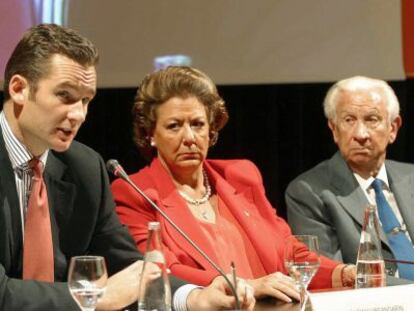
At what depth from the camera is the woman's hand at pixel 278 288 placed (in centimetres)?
272

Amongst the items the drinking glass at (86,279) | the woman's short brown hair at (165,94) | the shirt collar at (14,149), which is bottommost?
the drinking glass at (86,279)

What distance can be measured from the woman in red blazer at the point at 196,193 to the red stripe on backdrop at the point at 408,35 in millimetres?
1497

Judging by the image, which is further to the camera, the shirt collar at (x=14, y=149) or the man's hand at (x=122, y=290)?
the shirt collar at (x=14, y=149)

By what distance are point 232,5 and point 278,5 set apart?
0.24m

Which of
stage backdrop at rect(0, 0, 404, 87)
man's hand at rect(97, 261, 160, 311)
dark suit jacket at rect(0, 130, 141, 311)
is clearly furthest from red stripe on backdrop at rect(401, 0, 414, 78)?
man's hand at rect(97, 261, 160, 311)

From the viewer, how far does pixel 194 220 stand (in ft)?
10.6

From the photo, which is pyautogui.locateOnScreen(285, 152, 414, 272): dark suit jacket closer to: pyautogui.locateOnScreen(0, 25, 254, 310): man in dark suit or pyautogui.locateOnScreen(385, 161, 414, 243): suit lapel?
pyautogui.locateOnScreen(385, 161, 414, 243): suit lapel

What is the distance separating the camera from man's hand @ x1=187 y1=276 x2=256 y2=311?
2428 mm

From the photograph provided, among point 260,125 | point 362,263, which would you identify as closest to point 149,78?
point 362,263

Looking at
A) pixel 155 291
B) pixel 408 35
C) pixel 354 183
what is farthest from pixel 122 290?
pixel 408 35

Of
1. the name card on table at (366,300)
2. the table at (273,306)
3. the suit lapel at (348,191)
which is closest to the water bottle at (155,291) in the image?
the name card on table at (366,300)

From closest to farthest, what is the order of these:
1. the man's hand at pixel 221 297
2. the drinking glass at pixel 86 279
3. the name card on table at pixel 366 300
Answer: the drinking glass at pixel 86 279, the name card on table at pixel 366 300, the man's hand at pixel 221 297

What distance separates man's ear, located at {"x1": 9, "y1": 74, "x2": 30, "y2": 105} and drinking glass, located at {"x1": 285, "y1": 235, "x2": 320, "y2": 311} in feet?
2.72

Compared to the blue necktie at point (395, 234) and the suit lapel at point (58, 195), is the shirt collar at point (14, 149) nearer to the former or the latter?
the suit lapel at point (58, 195)
